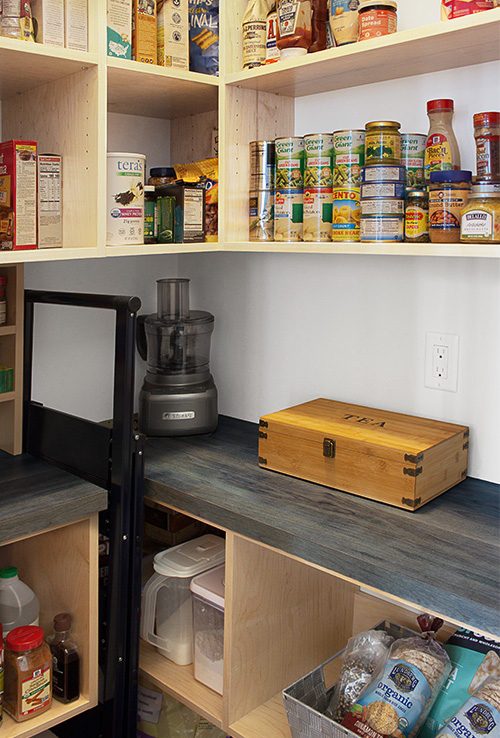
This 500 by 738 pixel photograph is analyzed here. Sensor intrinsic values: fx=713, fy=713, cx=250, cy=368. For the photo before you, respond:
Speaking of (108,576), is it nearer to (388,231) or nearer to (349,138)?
(388,231)

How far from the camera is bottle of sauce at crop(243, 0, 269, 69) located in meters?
1.68

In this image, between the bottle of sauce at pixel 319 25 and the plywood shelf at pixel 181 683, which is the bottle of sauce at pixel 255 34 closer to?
the bottle of sauce at pixel 319 25

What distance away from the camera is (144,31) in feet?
5.32

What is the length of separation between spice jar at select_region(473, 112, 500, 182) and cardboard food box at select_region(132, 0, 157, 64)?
29.8 inches

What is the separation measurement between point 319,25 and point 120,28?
444 millimetres

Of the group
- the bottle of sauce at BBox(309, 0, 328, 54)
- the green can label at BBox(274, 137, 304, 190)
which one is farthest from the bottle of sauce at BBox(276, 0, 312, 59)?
the green can label at BBox(274, 137, 304, 190)

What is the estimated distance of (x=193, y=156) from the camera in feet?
6.70

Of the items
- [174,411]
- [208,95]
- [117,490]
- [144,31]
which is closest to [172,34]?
[144,31]

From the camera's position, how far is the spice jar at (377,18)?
1.40m

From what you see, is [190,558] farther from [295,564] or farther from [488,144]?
[488,144]

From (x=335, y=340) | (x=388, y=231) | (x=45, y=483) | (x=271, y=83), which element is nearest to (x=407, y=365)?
(x=335, y=340)

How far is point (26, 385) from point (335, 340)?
789mm

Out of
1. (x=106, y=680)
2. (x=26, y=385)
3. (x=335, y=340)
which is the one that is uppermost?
(x=335, y=340)

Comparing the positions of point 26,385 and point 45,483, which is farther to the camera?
point 26,385
